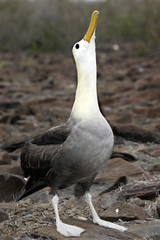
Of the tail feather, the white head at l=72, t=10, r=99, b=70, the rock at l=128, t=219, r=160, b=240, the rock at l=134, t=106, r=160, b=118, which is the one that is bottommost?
the rock at l=134, t=106, r=160, b=118

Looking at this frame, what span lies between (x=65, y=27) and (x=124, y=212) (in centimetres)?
1868

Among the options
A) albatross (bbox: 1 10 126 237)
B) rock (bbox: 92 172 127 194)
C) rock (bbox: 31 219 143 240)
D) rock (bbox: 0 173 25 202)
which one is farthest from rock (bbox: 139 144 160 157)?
rock (bbox: 31 219 143 240)

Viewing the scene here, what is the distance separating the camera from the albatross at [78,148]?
290 cm

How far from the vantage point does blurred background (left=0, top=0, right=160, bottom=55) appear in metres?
17.9

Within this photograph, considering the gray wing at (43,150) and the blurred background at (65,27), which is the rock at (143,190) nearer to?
the gray wing at (43,150)

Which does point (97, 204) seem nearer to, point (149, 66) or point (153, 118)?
point (153, 118)

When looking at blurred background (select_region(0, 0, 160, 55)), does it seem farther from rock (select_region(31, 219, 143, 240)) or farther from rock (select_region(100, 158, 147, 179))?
rock (select_region(31, 219, 143, 240))

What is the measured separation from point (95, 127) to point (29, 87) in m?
8.44

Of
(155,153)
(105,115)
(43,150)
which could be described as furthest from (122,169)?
(105,115)

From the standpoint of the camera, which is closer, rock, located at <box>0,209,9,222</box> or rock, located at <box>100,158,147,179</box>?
rock, located at <box>0,209,9,222</box>

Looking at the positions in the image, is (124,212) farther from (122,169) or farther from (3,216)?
(122,169)

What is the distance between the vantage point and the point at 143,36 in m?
18.0

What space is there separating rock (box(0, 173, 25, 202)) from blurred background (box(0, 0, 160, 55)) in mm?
12823

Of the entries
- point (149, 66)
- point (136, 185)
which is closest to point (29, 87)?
point (149, 66)
